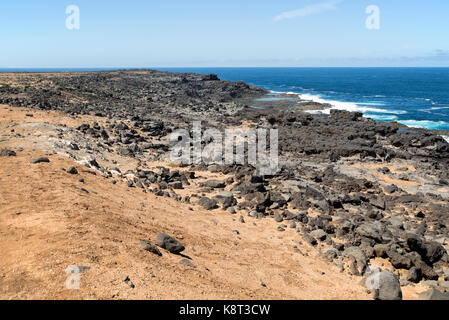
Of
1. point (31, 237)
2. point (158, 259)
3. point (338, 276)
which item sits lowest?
point (338, 276)

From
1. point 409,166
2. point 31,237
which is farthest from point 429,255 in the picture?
point 409,166

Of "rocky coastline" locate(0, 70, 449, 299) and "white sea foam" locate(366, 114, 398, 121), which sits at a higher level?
"white sea foam" locate(366, 114, 398, 121)

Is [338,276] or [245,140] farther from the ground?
[245,140]

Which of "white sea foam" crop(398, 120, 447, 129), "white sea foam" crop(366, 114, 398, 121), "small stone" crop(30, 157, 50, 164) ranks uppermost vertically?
"white sea foam" crop(366, 114, 398, 121)

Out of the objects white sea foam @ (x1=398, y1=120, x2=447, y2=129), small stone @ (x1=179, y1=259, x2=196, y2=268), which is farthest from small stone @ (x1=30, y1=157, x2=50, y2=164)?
white sea foam @ (x1=398, y1=120, x2=447, y2=129)

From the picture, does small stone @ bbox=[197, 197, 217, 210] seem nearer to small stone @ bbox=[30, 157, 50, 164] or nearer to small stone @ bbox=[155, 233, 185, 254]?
small stone @ bbox=[155, 233, 185, 254]

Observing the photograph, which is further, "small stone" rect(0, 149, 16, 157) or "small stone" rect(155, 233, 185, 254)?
"small stone" rect(0, 149, 16, 157)

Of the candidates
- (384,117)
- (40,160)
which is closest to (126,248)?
(40,160)
